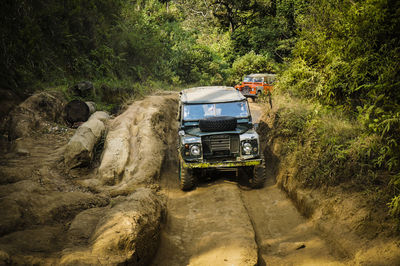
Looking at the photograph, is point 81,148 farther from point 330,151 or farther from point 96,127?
point 330,151

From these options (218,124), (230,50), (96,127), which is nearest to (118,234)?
(218,124)

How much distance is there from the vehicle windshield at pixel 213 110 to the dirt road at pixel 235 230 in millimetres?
1660

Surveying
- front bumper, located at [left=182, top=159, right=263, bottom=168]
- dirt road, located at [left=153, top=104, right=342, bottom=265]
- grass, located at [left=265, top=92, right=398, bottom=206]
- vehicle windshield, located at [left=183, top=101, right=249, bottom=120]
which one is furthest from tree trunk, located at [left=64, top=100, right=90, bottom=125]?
grass, located at [left=265, top=92, right=398, bottom=206]

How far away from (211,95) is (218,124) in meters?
1.42

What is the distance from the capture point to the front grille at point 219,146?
7004 mm

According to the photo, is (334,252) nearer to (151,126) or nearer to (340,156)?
(340,156)

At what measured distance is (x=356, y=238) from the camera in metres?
4.43

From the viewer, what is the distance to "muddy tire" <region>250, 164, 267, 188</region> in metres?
7.02

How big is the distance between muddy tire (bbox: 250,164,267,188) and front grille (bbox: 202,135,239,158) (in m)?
0.61

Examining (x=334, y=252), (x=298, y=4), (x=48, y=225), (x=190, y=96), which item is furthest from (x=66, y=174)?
(x=298, y=4)

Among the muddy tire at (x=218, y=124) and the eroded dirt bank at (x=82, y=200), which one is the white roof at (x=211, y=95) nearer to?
the muddy tire at (x=218, y=124)

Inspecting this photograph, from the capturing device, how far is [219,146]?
7008 mm

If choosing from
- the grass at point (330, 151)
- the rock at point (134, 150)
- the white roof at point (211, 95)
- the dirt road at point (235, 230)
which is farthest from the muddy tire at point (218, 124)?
the rock at point (134, 150)

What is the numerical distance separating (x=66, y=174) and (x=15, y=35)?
7470 millimetres
